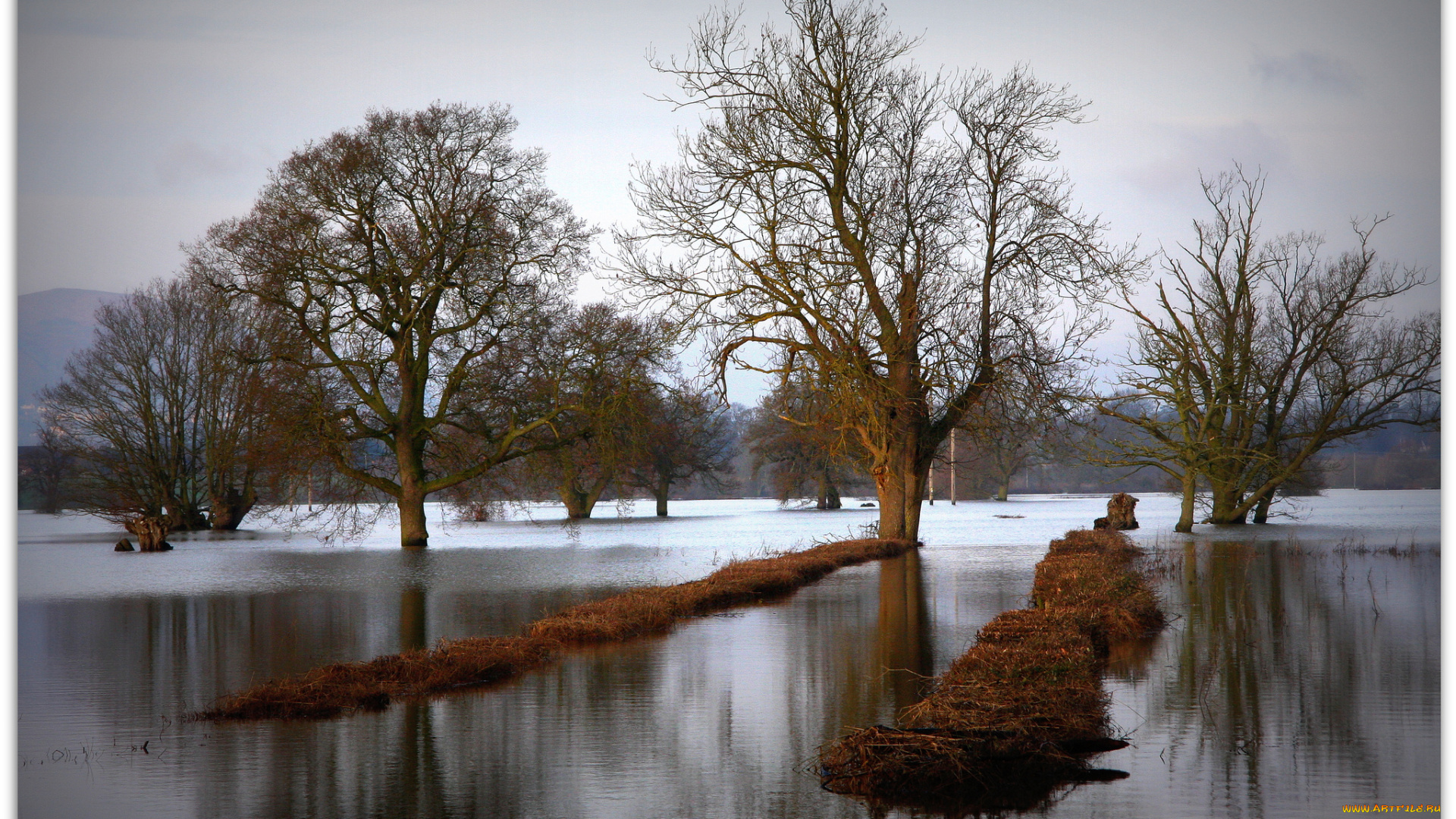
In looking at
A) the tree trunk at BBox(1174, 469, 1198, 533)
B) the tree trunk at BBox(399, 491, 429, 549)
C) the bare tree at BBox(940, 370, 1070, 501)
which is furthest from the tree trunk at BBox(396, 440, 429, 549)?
the tree trunk at BBox(1174, 469, 1198, 533)

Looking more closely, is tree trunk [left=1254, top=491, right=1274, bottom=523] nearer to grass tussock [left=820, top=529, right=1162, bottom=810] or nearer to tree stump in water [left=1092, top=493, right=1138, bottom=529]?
tree stump in water [left=1092, top=493, right=1138, bottom=529]

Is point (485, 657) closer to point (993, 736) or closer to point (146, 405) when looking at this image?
point (993, 736)

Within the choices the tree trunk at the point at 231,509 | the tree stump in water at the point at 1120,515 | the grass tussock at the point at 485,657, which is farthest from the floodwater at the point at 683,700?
the tree trunk at the point at 231,509

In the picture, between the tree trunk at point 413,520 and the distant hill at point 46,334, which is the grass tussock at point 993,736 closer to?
the distant hill at point 46,334

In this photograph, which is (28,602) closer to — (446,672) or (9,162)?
(9,162)

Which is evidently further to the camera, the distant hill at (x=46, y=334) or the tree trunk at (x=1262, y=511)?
the tree trunk at (x=1262, y=511)

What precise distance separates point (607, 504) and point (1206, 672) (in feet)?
254

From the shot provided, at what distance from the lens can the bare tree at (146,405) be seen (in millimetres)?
38219

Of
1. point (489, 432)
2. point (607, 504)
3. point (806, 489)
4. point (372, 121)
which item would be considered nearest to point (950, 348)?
point (489, 432)

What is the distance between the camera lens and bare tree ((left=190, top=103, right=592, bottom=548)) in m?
28.6

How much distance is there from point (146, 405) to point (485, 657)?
116ft

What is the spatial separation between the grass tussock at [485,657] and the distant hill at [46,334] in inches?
161

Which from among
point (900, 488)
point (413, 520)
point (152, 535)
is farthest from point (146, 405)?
point (900, 488)

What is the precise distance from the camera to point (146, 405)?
39219 mm
